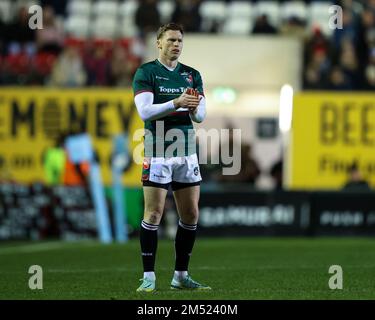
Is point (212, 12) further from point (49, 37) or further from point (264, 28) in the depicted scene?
point (49, 37)

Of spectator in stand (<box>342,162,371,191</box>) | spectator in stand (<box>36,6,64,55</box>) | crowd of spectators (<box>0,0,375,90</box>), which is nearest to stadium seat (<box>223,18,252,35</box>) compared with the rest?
crowd of spectators (<box>0,0,375,90</box>)

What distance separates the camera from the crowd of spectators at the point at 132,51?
2238 centimetres

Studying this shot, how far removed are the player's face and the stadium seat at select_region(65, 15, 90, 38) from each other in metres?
15.0

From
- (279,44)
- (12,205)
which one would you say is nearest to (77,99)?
(12,205)

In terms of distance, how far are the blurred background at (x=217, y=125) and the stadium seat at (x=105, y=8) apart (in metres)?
1.96

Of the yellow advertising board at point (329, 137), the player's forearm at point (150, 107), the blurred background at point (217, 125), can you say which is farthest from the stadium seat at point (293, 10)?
the player's forearm at point (150, 107)

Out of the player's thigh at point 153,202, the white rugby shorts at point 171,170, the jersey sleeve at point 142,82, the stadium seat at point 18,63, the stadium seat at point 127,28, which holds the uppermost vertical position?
the stadium seat at point 127,28

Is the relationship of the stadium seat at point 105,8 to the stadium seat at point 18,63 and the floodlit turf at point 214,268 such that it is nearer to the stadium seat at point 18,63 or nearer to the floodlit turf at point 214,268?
the stadium seat at point 18,63

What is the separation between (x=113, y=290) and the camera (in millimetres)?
10367

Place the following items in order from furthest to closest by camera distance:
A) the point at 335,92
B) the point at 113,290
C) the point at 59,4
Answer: the point at 59,4, the point at 335,92, the point at 113,290

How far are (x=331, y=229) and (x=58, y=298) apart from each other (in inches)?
453

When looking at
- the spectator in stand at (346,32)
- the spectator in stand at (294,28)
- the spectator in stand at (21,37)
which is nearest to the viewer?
the spectator in stand at (346,32)
